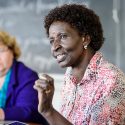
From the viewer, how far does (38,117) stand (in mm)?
2213

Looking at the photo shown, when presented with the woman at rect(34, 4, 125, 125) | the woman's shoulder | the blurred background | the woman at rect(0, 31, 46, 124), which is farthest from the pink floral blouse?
the blurred background

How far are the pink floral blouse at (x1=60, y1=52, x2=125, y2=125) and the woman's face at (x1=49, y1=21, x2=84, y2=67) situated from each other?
0.30ft

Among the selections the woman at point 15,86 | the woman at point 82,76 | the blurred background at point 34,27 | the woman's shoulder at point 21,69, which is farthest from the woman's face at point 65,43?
the blurred background at point 34,27

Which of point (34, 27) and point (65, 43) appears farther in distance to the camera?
point (34, 27)

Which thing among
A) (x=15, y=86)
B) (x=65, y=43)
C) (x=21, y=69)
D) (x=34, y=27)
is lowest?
(x=15, y=86)

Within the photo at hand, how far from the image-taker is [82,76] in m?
1.52

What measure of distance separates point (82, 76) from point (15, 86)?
0.91m

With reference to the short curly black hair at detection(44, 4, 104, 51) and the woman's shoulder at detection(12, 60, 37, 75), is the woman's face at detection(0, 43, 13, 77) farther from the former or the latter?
the short curly black hair at detection(44, 4, 104, 51)

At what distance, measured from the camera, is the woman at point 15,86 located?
85.0 inches

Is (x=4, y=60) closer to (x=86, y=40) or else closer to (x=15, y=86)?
(x=15, y=86)

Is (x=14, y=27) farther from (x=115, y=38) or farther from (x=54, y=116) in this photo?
(x=54, y=116)

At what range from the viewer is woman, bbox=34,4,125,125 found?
135cm

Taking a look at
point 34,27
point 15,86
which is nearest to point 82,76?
point 15,86

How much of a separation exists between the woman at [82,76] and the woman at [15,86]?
62cm
